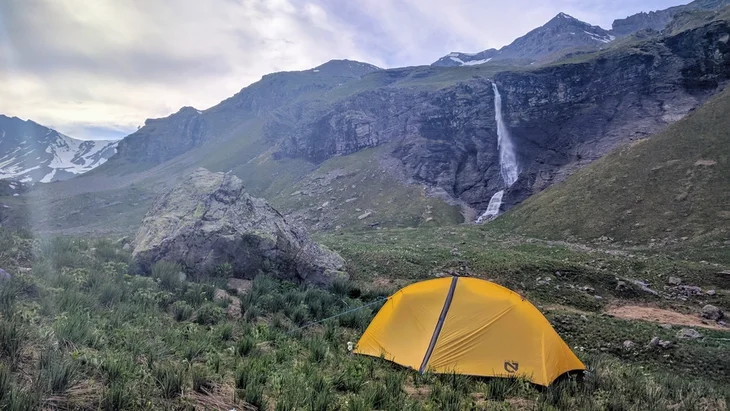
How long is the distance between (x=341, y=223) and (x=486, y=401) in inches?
1901

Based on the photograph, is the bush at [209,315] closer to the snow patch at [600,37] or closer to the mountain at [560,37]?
the mountain at [560,37]

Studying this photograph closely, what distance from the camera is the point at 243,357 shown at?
7156mm

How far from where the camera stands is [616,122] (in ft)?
178

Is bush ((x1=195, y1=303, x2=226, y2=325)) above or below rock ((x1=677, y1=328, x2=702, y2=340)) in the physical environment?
above

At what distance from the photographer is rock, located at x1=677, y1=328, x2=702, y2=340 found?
39.8 feet

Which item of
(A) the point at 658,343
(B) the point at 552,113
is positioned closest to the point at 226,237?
(A) the point at 658,343

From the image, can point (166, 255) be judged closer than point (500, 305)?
No

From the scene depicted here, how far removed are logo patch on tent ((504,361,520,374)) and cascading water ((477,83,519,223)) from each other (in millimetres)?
45815

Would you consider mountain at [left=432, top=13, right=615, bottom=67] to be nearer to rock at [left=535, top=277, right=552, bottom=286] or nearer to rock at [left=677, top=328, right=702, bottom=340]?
rock at [left=535, top=277, right=552, bottom=286]

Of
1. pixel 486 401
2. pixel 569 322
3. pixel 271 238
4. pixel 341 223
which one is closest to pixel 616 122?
pixel 341 223

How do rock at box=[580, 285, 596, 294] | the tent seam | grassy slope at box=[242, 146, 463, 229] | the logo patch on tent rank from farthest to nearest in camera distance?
grassy slope at box=[242, 146, 463, 229], rock at box=[580, 285, 596, 294], the tent seam, the logo patch on tent

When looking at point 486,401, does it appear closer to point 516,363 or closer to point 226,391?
point 516,363

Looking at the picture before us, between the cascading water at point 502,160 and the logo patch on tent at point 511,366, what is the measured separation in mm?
45815

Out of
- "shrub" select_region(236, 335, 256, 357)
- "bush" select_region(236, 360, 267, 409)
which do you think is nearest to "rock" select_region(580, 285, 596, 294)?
"shrub" select_region(236, 335, 256, 357)
